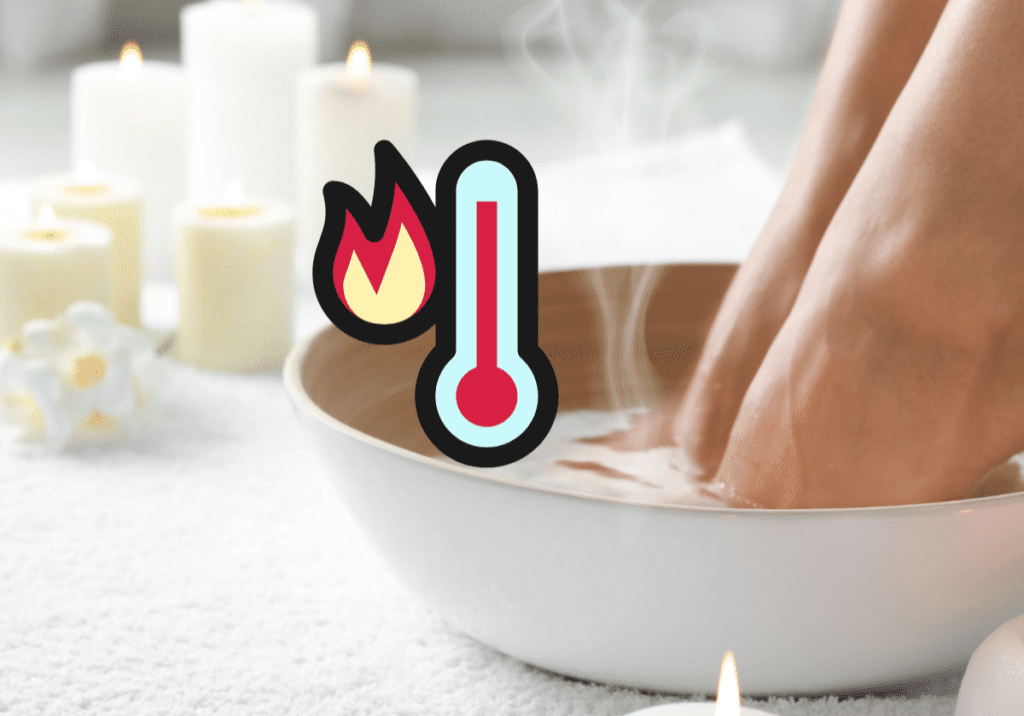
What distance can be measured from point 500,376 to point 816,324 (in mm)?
115

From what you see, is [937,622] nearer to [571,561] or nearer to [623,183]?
[571,561]

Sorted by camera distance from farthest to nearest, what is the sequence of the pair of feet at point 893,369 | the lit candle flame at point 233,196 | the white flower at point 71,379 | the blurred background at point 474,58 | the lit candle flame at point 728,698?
the blurred background at point 474,58
the lit candle flame at point 233,196
the white flower at point 71,379
the pair of feet at point 893,369
the lit candle flame at point 728,698

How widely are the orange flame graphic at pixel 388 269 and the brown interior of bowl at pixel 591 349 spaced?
3.4 inches

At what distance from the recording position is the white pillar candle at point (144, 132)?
3.39ft

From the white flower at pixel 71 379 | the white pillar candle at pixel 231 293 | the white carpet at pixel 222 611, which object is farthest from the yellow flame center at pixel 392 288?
the white pillar candle at pixel 231 293

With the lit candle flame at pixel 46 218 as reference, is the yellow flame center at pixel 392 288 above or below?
above

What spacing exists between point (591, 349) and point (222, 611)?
8.7 inches

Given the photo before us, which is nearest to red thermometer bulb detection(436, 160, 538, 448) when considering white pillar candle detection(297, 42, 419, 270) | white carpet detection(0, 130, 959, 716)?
white carpet detection(0, 130, 959, 716)

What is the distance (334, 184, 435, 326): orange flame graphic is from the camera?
1.30ft

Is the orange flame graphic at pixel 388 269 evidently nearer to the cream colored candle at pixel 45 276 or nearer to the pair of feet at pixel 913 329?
the pair of feet at pixel 913 329

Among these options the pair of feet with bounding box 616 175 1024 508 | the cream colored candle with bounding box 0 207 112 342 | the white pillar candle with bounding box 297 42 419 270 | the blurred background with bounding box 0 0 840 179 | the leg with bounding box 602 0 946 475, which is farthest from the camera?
Result: the blurred background with bounding box 0 0 840 179

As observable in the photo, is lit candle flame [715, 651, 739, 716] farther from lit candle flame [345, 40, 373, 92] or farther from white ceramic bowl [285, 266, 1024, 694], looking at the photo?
lit candle flame [345, 40, 373, 92]

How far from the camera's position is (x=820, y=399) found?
0.41 metres

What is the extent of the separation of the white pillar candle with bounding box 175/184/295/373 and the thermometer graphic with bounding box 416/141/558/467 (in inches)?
18.2
